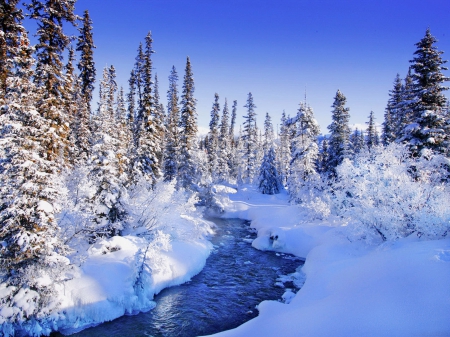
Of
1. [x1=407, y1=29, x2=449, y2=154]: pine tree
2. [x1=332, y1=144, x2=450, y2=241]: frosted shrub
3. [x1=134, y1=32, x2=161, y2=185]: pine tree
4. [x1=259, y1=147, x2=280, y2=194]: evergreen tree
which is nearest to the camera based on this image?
[x1=332, y1=144, x2=450, y2=241]: frosted shrub

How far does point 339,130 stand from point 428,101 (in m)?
14.9

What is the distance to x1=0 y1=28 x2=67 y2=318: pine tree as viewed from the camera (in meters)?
9.75

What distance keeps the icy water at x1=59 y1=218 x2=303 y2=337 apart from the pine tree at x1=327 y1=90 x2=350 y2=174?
20.4m

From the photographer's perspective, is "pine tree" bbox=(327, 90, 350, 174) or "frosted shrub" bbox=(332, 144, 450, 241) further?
"pine tree" bbox=(327, 90, 350, 174)

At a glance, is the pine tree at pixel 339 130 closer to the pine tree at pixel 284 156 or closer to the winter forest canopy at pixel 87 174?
the winter forest canopy at pixel 87 174

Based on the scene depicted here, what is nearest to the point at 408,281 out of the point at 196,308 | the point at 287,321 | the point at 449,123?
the point at 287,321

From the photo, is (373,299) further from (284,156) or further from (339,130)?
(284,156)

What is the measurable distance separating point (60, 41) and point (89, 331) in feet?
48.5

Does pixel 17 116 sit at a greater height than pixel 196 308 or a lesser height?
greater

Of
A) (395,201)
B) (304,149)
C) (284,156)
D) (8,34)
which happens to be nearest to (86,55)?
(8,34)

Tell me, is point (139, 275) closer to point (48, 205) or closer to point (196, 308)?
point (196, 308)

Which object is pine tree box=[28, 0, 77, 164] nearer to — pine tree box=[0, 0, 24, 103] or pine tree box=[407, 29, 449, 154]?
pine tree box=[0, 0, 24, 103]

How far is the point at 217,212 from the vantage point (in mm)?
35312

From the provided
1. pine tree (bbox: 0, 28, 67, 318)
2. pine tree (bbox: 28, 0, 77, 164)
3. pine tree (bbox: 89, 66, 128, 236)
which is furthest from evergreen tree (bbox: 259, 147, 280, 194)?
pine tree (bbox: 0, 28, 67, 318)
